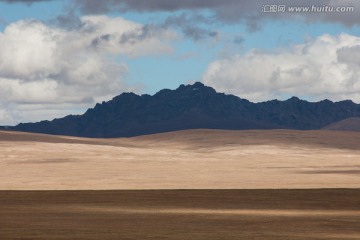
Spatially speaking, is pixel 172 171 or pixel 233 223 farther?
pixel 172 171

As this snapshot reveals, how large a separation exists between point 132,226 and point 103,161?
8230cm

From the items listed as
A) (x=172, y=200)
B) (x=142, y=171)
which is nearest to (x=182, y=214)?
(x=172, y=200)

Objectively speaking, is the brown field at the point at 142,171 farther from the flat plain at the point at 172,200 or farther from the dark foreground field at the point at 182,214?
the dark foreground field at the point at 182,214

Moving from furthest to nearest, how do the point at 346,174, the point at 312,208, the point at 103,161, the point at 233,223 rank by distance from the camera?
the point at 103,161
the point at 346,174
the point at 312,208
the point at 233,223

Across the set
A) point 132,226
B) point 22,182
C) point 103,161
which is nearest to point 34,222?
point 132,226

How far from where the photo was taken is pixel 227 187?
7288cm

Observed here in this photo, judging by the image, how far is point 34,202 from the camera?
183 feet

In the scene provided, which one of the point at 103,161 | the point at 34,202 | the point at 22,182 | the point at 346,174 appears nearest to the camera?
the point at 34,202

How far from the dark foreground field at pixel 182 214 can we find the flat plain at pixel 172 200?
0.05 meters

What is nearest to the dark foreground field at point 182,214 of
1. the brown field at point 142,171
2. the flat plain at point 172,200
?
the flat plain at point 172,200

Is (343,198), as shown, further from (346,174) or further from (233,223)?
(346,174)

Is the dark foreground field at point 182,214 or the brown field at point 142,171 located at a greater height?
the brown field at point 142,171

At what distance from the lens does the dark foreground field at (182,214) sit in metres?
37.3

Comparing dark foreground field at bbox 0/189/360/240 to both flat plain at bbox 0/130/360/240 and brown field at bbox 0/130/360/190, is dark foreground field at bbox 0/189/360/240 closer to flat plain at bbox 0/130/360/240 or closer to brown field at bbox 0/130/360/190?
flat plain at bbox 0/130/360/240
